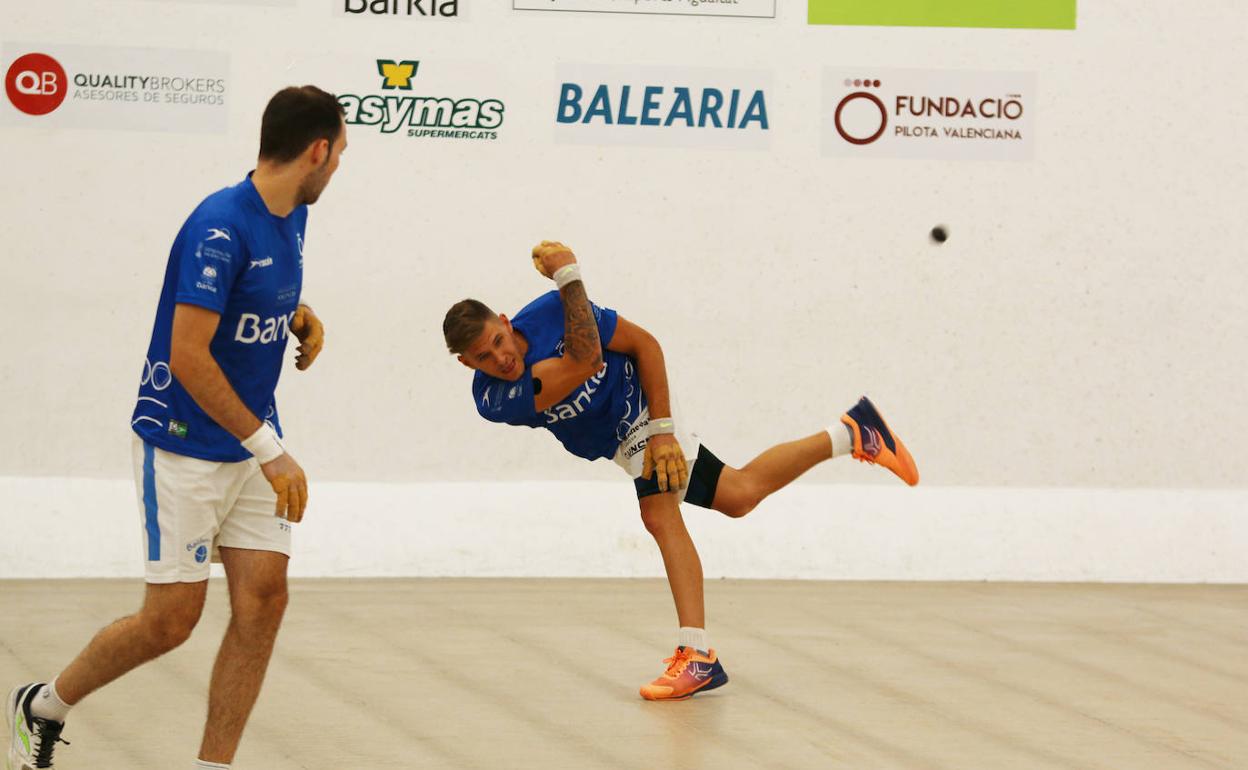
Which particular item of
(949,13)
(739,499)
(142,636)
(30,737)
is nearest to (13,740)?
(30,737)

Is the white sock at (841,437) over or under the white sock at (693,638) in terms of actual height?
over

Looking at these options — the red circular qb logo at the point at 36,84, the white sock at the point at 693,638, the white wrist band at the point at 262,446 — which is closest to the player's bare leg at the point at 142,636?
the white wrist band at the point at 262,446

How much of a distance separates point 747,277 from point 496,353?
107 inches

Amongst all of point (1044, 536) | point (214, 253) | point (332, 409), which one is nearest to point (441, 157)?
point (332, 409)

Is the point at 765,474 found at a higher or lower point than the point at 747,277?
lower

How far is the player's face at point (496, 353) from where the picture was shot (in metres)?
4.28

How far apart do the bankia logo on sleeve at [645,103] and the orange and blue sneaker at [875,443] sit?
2237 millimetres

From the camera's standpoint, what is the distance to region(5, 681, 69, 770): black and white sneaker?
3383 millimetres

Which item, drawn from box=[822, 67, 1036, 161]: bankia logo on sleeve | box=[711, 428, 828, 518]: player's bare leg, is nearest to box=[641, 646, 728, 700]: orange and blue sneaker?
box=[711, 428, 828, 518]: player's bare leg

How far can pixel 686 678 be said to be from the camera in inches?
175

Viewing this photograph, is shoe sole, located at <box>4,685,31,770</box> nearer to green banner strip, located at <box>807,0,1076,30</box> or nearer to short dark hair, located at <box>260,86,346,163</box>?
short dark hair, located at <box>260,86,346,163</box>

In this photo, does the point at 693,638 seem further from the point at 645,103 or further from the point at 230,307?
the point at 645,103

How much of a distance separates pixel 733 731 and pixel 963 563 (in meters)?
3.02

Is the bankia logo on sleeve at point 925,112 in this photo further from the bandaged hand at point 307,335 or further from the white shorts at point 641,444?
the bandaged hand at point 307,335
